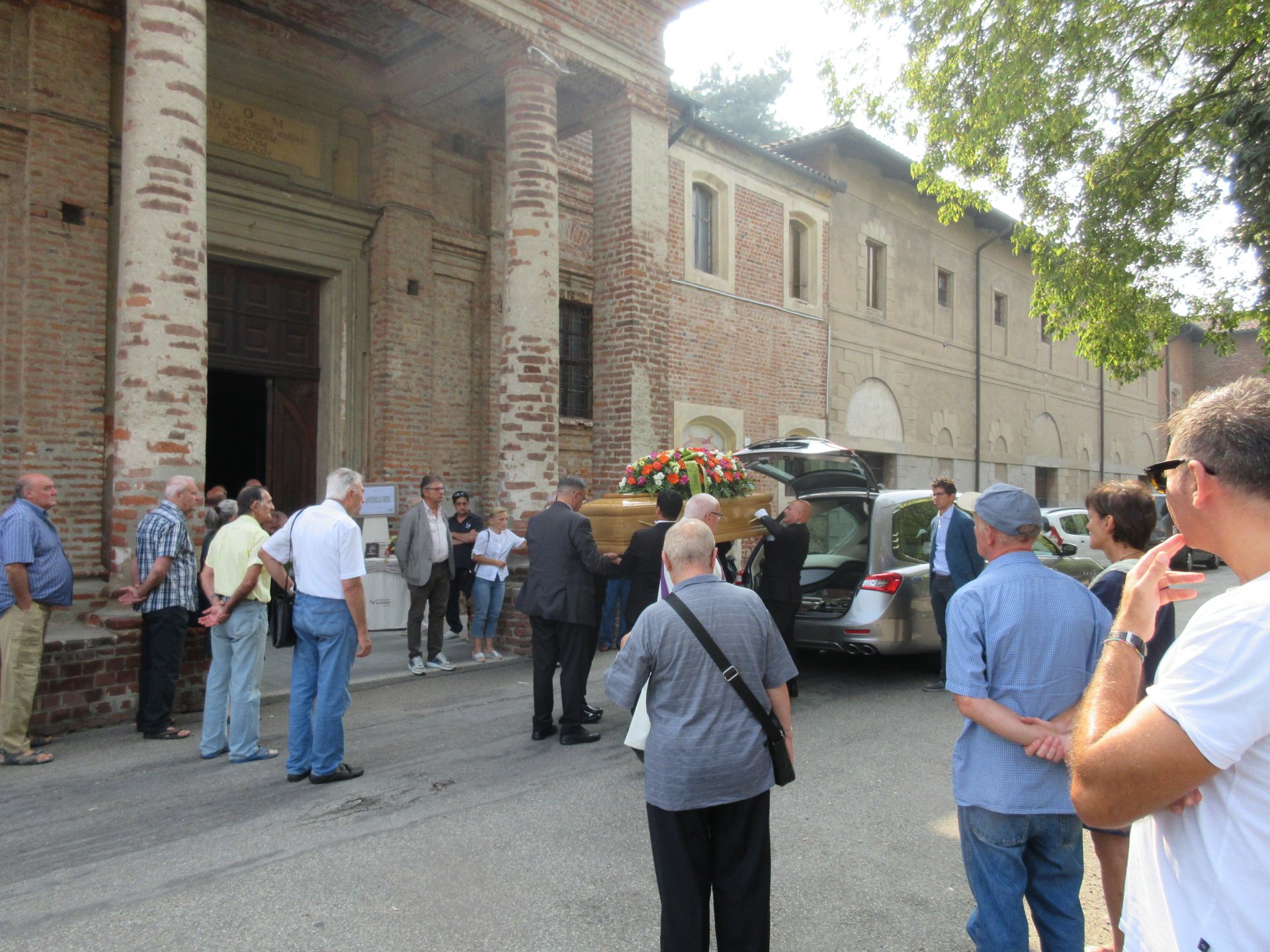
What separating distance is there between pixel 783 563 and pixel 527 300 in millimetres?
4908

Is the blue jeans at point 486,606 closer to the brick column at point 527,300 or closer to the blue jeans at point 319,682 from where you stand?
the brick column at point 527,300

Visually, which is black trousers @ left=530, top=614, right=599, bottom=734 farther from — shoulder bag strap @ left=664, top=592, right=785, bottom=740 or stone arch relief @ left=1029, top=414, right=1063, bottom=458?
stone arch relief @ left=1029, top=414, right=1063, bottom=458

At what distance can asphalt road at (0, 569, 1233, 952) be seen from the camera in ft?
11.7

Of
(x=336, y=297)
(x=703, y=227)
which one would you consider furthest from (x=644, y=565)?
(x=703, y=227)

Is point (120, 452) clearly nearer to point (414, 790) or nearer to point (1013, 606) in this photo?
point (414, 790)

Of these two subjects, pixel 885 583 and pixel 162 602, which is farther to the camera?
pixel 885 583

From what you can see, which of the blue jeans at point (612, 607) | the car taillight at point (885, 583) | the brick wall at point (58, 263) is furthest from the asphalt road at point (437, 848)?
the brick wall at point (58, 263)

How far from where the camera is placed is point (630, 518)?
7.23 m

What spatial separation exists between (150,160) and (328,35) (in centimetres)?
466

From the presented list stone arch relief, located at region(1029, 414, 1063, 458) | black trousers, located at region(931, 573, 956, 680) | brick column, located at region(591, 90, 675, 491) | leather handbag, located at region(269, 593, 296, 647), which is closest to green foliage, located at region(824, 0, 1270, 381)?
brick column, located at region(591, 90, 675, 491)

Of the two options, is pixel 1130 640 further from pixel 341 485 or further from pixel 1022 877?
pixel 341 485

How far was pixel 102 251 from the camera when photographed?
8.96 metres

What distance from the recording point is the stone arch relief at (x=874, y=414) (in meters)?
19.1

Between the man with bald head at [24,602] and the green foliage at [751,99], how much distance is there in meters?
31.7
